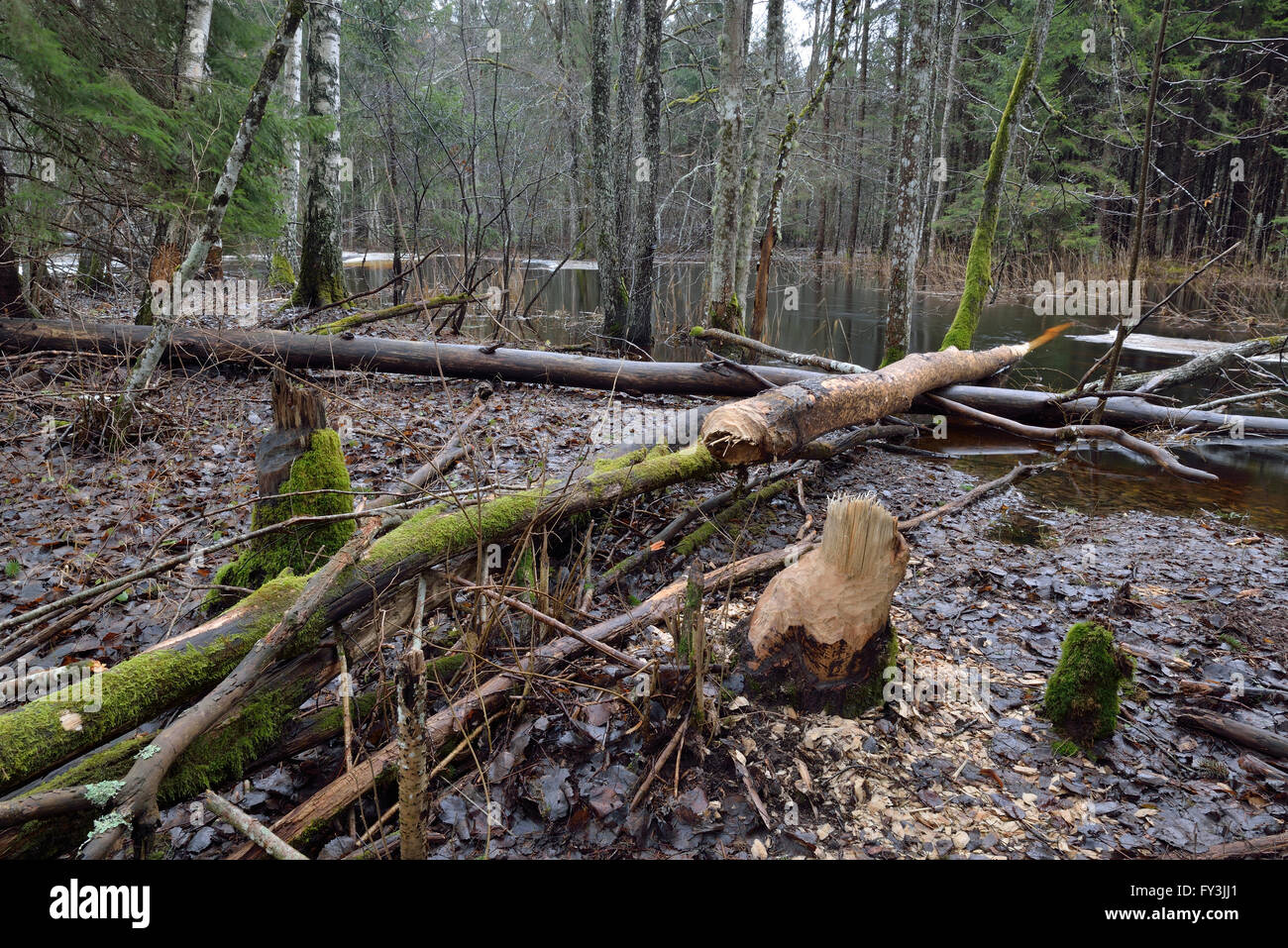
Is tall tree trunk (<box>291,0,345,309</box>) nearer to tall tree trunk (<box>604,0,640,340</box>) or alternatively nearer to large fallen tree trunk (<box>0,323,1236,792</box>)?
tall tree trunk (<box>604,0,640,340</box>)

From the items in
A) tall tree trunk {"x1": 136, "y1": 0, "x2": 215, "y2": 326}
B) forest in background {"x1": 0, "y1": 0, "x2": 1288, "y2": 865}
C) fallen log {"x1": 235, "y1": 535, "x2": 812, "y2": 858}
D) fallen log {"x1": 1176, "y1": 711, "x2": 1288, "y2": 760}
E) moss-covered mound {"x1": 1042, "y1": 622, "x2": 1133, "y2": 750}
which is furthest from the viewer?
tall tree trunk {"x1": 136, "y1": 0, "x2": 215, "y2": 326}

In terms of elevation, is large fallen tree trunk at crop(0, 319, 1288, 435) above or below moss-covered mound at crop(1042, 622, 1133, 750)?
above

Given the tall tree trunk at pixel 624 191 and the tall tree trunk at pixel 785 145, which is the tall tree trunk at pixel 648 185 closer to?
the tall tree trunk at pixel 624 191

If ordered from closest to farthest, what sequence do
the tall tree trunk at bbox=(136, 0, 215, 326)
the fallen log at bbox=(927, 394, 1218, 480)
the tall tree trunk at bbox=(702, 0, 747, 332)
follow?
1. the fallen log at bbox=(927, 394, 1218, 480)
2. the tall tree trunk at bbox=(136, 0, 215, 326)
3. the tall tree trunk at bbox=(702, 0, 747, 332)

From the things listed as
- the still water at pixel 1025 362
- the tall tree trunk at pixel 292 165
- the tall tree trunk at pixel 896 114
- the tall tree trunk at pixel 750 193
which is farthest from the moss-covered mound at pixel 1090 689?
the tall tree trunk at pixel 896 114

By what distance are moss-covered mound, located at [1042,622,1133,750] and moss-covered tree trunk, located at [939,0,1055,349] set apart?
669 centimetres

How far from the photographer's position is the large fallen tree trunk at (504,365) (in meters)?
7.23

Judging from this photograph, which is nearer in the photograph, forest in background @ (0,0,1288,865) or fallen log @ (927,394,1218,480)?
forest in background @ (0,0,1288,865)

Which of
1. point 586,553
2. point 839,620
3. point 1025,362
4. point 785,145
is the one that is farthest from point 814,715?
point 1025,362

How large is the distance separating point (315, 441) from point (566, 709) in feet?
6.07

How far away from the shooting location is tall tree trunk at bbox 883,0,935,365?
31.0 feet

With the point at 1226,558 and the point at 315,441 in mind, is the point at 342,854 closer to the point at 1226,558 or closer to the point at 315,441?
the point at 315,441

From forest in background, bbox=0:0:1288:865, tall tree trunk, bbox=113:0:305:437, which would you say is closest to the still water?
forest in background, bbox=0:0:1288:865

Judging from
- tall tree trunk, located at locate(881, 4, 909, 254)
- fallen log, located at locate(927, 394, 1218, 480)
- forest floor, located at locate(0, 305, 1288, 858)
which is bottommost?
forest floor, located at locate(0, 305, 1288, 858)
